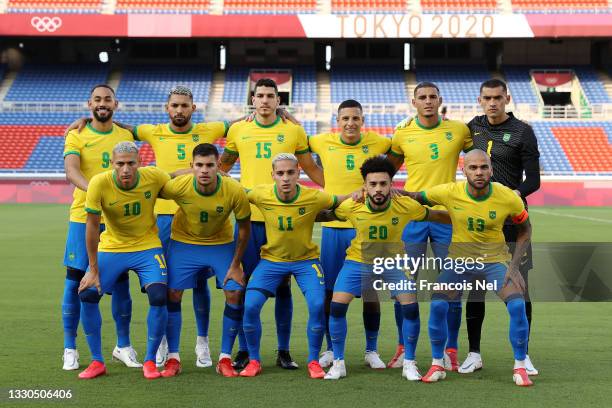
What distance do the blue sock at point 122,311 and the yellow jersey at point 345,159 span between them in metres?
1.64

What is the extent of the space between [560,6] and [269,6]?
12.8 metres

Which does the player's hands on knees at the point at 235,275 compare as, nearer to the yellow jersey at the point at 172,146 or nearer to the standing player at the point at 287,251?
the standing player at the point at 287,251

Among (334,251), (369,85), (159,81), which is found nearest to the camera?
(334,251)

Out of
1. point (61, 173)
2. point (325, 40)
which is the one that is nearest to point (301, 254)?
point (61, 173)

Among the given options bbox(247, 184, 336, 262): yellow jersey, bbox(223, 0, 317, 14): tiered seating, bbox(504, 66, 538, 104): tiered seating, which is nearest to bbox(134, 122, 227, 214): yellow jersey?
bbox(247, 184, 336, 262): yellow jersey

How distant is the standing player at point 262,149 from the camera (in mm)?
6293

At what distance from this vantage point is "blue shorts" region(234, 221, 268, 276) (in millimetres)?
6297

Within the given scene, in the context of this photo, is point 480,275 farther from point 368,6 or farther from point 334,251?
point 368,6

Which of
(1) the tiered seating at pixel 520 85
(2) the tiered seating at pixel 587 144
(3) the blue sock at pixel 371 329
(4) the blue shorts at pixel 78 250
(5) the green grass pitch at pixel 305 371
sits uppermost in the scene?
(1) the tiered seating at pixel 520 85

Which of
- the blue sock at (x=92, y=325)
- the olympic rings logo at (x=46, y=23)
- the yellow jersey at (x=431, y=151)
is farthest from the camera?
the olympic rings logo at (x=46, y=23)

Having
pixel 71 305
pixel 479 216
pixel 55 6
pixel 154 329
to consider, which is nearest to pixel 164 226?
pixel 71 305

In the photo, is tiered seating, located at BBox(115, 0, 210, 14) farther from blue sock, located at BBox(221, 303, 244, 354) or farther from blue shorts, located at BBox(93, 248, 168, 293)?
blue sock, located at BBox(221, 303, 244, 354)

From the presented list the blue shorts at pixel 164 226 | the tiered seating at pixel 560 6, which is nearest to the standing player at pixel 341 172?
the blue shorts at pixel 164 226

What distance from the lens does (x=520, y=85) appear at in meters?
36.0
